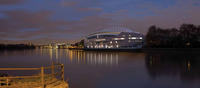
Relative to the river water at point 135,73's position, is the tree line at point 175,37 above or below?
above

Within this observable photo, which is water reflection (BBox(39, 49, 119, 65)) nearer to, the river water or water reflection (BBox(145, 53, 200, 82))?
the river water

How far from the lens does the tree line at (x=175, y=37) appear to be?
54469 mm

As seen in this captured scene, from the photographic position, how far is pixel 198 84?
12.4m

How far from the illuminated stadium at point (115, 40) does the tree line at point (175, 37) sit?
33.8 metres

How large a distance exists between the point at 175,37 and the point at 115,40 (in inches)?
2584

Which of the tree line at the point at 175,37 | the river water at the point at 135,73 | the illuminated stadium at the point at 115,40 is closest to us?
the river water at the point at 135,73

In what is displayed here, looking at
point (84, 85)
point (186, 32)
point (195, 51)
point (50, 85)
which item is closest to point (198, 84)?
point (84, 85)

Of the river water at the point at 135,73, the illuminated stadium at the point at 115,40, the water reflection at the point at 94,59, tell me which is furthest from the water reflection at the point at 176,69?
the illuminated stadium at the point at 115,40

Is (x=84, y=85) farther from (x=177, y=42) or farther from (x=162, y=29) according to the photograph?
(x=162, y=29)

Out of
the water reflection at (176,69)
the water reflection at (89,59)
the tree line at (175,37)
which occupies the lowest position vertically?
the water reflection at (89,59)

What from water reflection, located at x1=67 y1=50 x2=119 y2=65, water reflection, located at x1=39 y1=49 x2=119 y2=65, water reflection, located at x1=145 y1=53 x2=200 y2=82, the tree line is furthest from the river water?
the tree line

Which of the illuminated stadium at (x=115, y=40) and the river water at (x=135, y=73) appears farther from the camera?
the illuminated stadium at (x=115, y=40)

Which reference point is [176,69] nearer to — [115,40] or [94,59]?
[94,59]

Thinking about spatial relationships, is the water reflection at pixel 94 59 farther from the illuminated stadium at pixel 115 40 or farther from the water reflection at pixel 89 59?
the illuminated stadium at pixel 115 40
